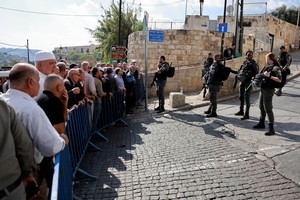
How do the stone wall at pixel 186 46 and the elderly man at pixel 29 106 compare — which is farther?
the stone wall at pixel 186 46

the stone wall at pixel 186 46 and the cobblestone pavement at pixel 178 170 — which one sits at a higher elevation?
the stone wall at pixel 186 46

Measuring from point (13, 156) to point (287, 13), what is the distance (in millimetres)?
44647

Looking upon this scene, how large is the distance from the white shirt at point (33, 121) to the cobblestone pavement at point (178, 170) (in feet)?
5.89

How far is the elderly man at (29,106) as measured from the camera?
2.31 m

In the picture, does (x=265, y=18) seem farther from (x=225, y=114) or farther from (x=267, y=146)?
(x=267, y=146)

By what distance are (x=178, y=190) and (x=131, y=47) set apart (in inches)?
707

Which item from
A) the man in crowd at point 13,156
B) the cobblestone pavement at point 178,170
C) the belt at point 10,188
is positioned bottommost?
the cobblestone pavement at point 178,170

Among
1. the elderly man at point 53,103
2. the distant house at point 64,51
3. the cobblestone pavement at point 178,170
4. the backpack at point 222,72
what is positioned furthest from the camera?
the distant house at point 64,51

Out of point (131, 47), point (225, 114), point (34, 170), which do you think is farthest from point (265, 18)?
point (34, 170)

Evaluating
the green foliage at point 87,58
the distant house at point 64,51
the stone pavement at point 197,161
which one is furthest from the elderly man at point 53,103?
the green foliage at point 87,58

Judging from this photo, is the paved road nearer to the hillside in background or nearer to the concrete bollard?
the concrete bollard

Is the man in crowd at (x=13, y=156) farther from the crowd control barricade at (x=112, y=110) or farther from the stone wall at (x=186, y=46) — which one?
the stone wall at (x=186, y=46)

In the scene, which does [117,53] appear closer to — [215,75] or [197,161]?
[215,75]

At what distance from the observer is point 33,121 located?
7.63 feet
